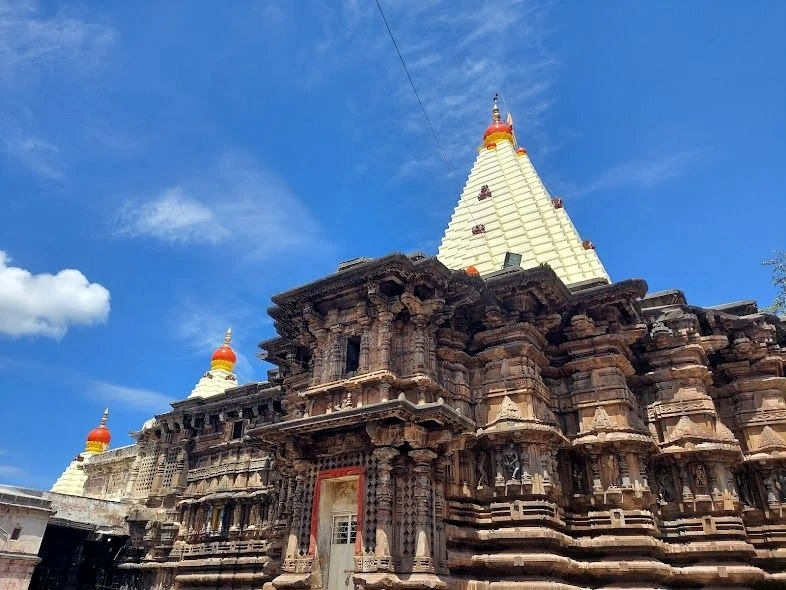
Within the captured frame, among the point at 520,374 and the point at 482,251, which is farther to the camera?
the point at 482,251

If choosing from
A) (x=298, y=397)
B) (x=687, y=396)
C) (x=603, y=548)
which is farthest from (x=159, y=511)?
(x=687, y=396)

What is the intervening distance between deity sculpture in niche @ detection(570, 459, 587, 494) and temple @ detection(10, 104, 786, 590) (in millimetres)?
36

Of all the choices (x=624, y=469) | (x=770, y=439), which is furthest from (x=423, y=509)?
(x=770, y=439)

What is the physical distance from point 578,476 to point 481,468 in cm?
253

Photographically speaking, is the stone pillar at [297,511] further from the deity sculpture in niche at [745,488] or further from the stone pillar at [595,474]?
the deity sculpture in niche at [745,488]

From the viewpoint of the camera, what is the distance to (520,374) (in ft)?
46.9

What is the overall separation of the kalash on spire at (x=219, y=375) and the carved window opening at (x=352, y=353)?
21205 millimetres

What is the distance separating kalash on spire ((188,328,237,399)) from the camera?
34281 millimetres

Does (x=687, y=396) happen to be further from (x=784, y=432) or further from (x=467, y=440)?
(x=467, y=440)

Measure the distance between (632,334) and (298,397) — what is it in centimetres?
921

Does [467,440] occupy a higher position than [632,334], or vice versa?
[632,334]

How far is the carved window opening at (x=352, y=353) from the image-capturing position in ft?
48.1

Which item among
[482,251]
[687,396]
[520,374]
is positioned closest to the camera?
[520,374]

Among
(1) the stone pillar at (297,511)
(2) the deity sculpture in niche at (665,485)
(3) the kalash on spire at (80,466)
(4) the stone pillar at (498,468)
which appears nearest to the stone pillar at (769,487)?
(2) the deity sculpture in niche at (665,485)
